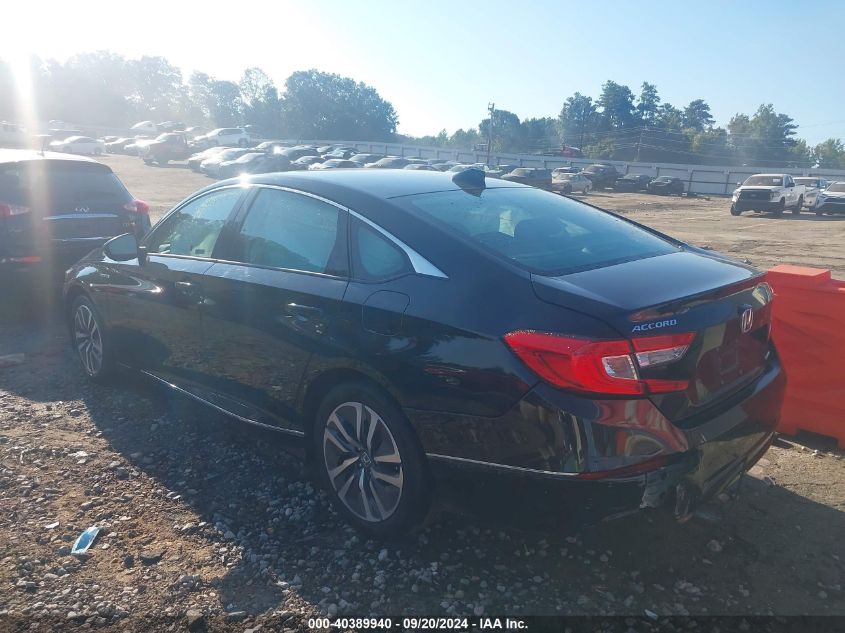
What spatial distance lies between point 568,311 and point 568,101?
449 ft

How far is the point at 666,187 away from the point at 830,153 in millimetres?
86583

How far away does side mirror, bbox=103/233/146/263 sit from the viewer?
4680 mm

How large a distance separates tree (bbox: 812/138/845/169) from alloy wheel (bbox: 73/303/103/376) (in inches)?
4475

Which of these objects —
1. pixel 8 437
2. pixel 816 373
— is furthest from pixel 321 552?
pixel 816 373

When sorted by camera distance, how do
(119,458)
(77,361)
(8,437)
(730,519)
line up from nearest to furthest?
(730,519), (119,458), (8,437), (77,361)

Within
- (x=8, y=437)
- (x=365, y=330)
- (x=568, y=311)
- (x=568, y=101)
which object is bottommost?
(x=8, y=437)

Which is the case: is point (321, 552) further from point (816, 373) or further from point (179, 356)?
point (816, 373)

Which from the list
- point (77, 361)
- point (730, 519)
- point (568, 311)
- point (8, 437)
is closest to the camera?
point (568, 311)

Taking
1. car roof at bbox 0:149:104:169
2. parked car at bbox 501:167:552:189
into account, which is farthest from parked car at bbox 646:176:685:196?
car roof at bbox 0:149:104:169

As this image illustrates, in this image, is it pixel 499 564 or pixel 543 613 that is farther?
pixel 499 564

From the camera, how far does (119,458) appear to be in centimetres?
409

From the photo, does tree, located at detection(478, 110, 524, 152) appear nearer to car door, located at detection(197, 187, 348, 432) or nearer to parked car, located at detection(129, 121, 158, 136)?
parked car, located at detection(129, 121, 158, 136)

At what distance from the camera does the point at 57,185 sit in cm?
705

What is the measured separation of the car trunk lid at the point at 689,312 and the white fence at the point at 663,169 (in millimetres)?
50626
